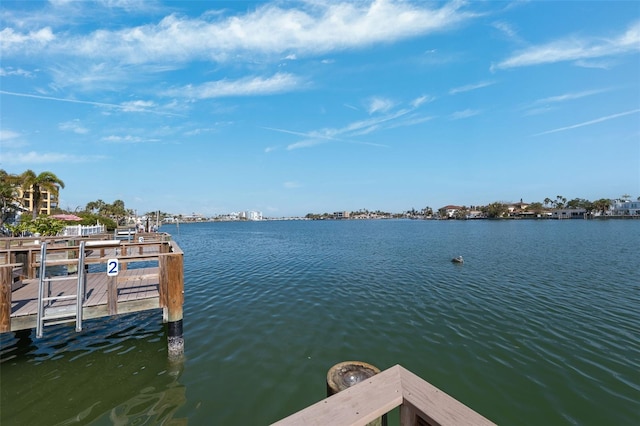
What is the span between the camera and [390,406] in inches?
69.5

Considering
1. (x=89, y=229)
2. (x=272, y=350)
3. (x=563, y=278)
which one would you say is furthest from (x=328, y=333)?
(x=89, y=229)

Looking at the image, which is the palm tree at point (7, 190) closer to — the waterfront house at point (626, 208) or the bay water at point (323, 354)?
the bay water at point (323, 354)

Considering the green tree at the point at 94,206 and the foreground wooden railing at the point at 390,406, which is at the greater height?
the green tree at the point at 94,206

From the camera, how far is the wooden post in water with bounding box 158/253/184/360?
6616 millimetres

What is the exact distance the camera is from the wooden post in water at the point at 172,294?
662 centimetres

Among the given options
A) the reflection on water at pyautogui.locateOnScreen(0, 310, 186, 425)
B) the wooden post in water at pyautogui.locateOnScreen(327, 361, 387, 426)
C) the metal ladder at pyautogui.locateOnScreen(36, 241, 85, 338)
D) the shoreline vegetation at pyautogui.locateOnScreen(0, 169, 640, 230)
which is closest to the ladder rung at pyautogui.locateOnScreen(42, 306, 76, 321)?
the metal ladder at pyautogui.locateOnScreen(36, 241, 85, 338)

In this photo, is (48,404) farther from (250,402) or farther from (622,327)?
(622,327)

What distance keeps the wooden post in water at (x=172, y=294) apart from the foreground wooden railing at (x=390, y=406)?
235 inches

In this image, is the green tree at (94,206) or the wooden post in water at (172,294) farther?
the green tree at (94,206)

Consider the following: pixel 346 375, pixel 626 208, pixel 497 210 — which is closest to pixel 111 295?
pixel 346 375

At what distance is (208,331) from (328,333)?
3.53 metres

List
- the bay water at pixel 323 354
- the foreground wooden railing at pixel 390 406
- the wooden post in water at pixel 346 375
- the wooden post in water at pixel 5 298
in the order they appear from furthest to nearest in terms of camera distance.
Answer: the wooden post in water at pixel 5 298, the bay water at pixel 323 354, the wooden post in water at pixel 346 375, the foreground wooden railing at pixel 390 406

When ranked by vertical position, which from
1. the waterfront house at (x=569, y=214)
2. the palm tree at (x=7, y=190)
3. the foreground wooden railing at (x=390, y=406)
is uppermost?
the palm tree at (x=7, y=190)

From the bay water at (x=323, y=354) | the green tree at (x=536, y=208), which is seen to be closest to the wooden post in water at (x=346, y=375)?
the bay water at (x=323, y=354)
